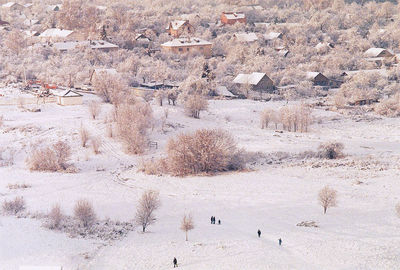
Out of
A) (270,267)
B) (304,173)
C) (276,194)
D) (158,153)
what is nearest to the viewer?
(270,267)

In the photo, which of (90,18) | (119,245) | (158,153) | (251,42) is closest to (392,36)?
(251,42)

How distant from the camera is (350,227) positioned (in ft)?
82.2

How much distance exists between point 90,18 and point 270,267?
70245 millimetres

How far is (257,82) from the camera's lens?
192ft

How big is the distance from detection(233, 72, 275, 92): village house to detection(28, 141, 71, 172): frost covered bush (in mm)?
26881

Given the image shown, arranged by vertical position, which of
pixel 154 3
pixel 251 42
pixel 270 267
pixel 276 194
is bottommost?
pixel 270 267

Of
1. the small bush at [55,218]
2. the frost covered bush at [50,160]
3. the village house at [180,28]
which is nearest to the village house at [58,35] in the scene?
the village house at [180,28]

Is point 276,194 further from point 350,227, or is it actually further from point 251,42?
point 251,42

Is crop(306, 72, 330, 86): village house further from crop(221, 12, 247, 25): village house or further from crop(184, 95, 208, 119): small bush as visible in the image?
crop(221, 12, 247, 25): village house

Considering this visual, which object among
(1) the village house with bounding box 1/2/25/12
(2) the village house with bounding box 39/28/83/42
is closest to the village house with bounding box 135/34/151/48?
(2) the village house with bounding box 39/28/83/42

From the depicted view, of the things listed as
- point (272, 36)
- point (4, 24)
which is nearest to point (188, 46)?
point (272, 36)

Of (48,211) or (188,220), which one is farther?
(48,211)

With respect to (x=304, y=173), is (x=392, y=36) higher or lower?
higher

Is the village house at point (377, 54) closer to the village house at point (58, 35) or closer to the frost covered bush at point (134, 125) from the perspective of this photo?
the village house at point (58, 35)
